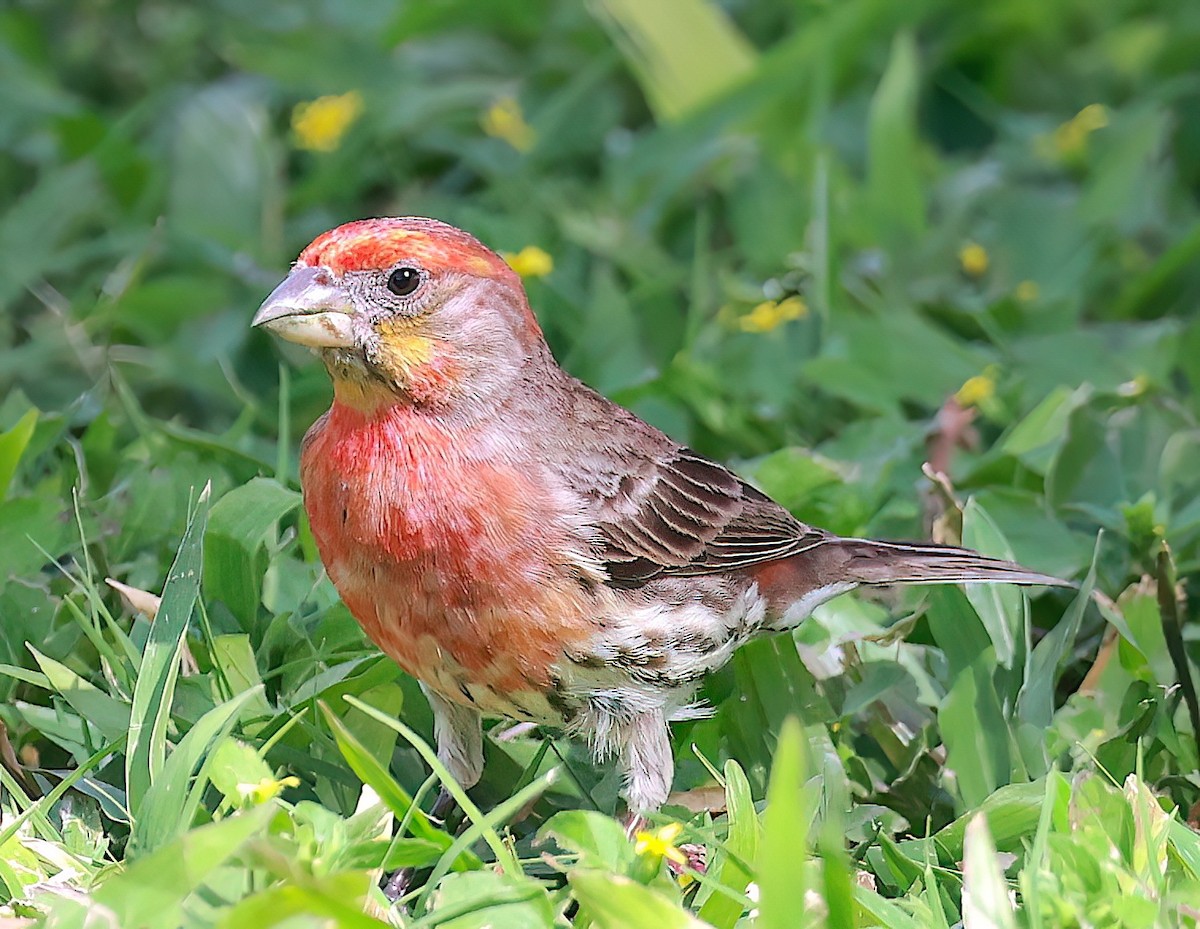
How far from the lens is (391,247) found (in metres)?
3.05

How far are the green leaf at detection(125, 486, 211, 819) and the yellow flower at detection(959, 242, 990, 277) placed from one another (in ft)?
10.5

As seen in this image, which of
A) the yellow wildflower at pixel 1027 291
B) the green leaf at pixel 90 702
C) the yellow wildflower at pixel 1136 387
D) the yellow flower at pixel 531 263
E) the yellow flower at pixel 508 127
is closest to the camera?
the green leaf at pixel 90 702

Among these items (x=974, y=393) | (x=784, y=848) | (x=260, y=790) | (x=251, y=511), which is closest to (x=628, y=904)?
(x=784, y=848)

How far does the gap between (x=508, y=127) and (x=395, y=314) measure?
3137mm

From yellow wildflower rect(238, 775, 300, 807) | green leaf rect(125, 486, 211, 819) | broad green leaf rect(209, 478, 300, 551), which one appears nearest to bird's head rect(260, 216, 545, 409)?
green leaf rect(125, 486, 211, 819)

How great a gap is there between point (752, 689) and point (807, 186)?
2755 mm

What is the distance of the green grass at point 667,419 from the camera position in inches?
106

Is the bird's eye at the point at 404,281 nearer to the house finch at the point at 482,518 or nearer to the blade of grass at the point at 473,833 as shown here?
the house finch at the point at 482,518

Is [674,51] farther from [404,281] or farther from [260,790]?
[260,790]

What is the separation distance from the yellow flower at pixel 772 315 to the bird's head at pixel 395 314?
192 cm

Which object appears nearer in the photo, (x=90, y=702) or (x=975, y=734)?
(x=90, y=702)

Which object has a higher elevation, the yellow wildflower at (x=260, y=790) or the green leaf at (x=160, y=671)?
the green leaf at (x=160, y=671)

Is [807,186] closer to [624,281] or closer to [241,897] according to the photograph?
[624,281]

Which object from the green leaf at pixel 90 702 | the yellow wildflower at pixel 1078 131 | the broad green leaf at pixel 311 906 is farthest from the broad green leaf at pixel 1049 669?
the yellow wildflower at pixel 1078 131
